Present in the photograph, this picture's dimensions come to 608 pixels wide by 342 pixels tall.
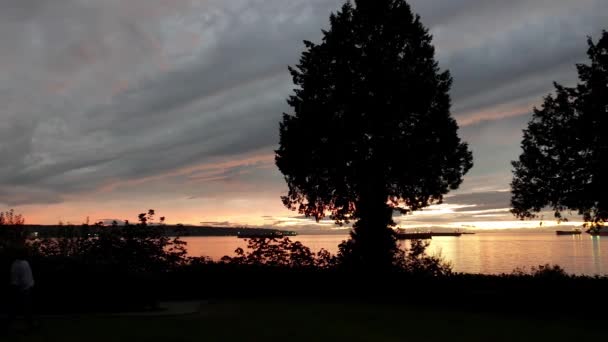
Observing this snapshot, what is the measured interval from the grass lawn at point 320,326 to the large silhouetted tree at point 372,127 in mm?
9193

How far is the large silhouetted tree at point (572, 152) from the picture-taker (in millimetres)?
30812

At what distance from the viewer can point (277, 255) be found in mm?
25781

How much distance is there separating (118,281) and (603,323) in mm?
15895

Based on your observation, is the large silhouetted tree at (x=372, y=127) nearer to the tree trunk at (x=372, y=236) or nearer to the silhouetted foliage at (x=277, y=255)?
the tree trunk at (x=372, y=236)

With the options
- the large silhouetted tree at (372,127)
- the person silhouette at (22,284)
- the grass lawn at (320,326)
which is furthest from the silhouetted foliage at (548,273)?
the person silhouette at (22,284)

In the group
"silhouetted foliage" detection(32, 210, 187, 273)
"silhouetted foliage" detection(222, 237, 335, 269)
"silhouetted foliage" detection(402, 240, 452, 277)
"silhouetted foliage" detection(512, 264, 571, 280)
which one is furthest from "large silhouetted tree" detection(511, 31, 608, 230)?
"silhouetted foliage" detection(32, 210, 187, 273)

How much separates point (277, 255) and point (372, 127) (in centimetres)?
834

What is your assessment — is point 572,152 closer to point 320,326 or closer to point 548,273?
point 548,273

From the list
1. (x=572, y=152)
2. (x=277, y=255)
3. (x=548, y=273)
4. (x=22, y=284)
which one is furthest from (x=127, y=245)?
(x=572, y=152)

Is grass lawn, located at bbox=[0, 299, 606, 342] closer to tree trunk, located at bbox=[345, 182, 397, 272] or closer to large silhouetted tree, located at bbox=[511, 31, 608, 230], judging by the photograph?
tree trunk, located at bbox=[345, 182, 397, 272]

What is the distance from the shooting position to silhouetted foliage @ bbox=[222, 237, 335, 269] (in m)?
25.2

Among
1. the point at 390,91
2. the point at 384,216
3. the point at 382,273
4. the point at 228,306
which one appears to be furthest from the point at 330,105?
the point at 228,306

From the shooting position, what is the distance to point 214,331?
47.4ft

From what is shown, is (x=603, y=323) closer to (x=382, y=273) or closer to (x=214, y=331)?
(x=382, y=273)
